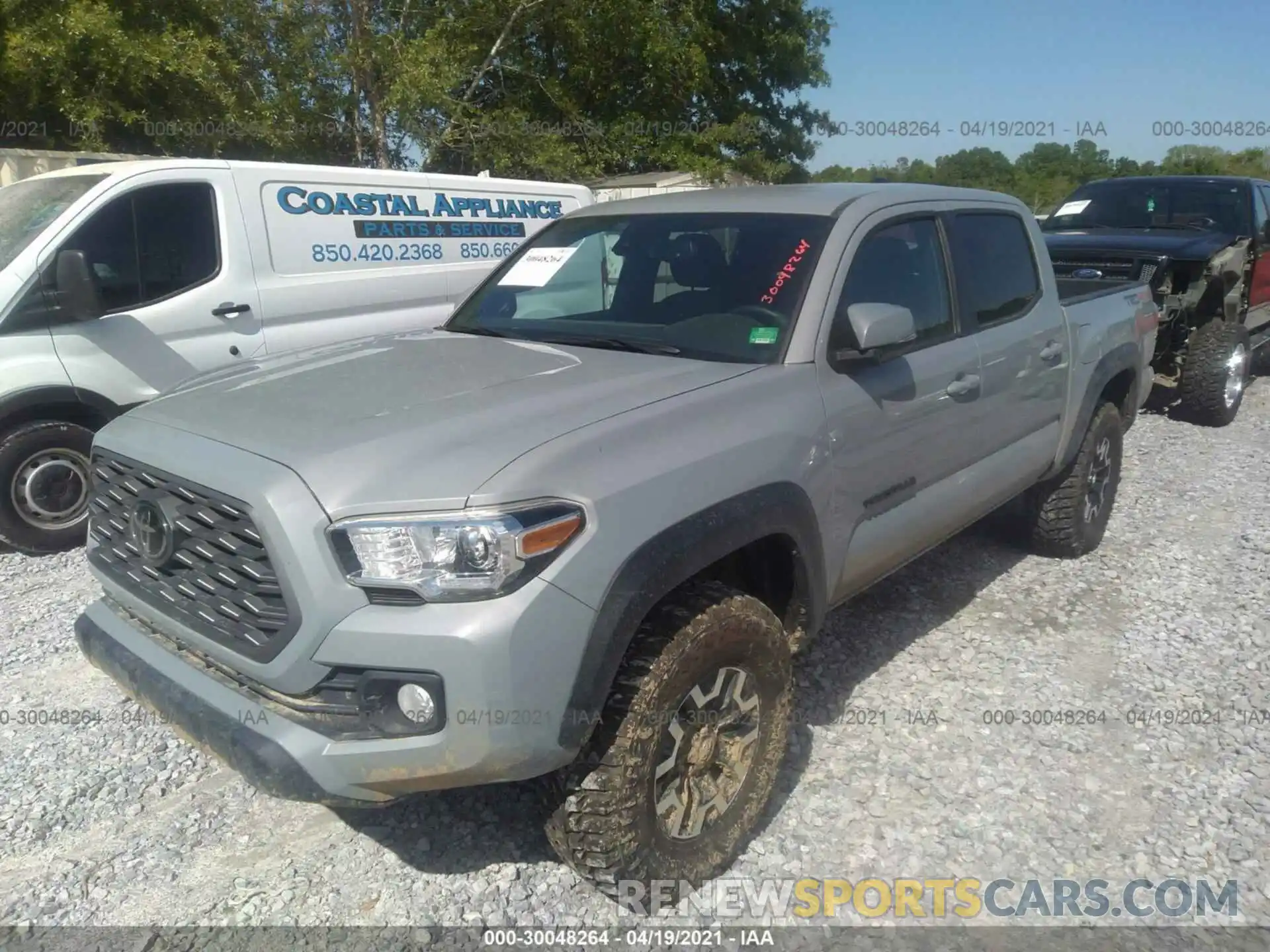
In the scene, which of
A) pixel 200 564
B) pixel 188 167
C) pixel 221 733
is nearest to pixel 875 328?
pixel 200 564

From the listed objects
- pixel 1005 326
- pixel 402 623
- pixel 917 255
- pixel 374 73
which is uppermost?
pixel 374 73

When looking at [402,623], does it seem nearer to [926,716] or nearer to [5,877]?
[5,877]

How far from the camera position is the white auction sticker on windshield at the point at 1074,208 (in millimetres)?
9094

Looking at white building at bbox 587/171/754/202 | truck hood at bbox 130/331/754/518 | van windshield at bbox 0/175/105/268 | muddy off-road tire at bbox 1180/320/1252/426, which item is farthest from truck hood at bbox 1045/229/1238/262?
white building at bbox 587/171/754/202

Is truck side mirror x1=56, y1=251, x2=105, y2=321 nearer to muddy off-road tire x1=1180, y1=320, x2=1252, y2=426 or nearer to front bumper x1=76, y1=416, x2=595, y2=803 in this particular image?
front bumper x1=76, y1=416, x2=595, y2=803

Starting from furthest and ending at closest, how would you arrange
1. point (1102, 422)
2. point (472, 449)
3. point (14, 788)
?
1. point (1102, 422)
2. point (14, 788)
3. point (472, 449)

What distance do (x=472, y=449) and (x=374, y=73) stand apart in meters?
13.2

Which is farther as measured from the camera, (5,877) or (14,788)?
(14,788)

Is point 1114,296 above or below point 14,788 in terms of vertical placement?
above

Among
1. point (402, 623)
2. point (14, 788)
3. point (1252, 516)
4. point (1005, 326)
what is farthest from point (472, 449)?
point (1252, 516)

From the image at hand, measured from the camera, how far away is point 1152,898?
2.71 m

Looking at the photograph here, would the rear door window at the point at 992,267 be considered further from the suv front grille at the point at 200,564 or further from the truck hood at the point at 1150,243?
the truck hood at the point at 1150,243

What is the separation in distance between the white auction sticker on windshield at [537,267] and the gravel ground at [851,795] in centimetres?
188

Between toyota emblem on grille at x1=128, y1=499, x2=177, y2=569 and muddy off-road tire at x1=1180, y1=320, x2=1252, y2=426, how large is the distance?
7.82 metres
